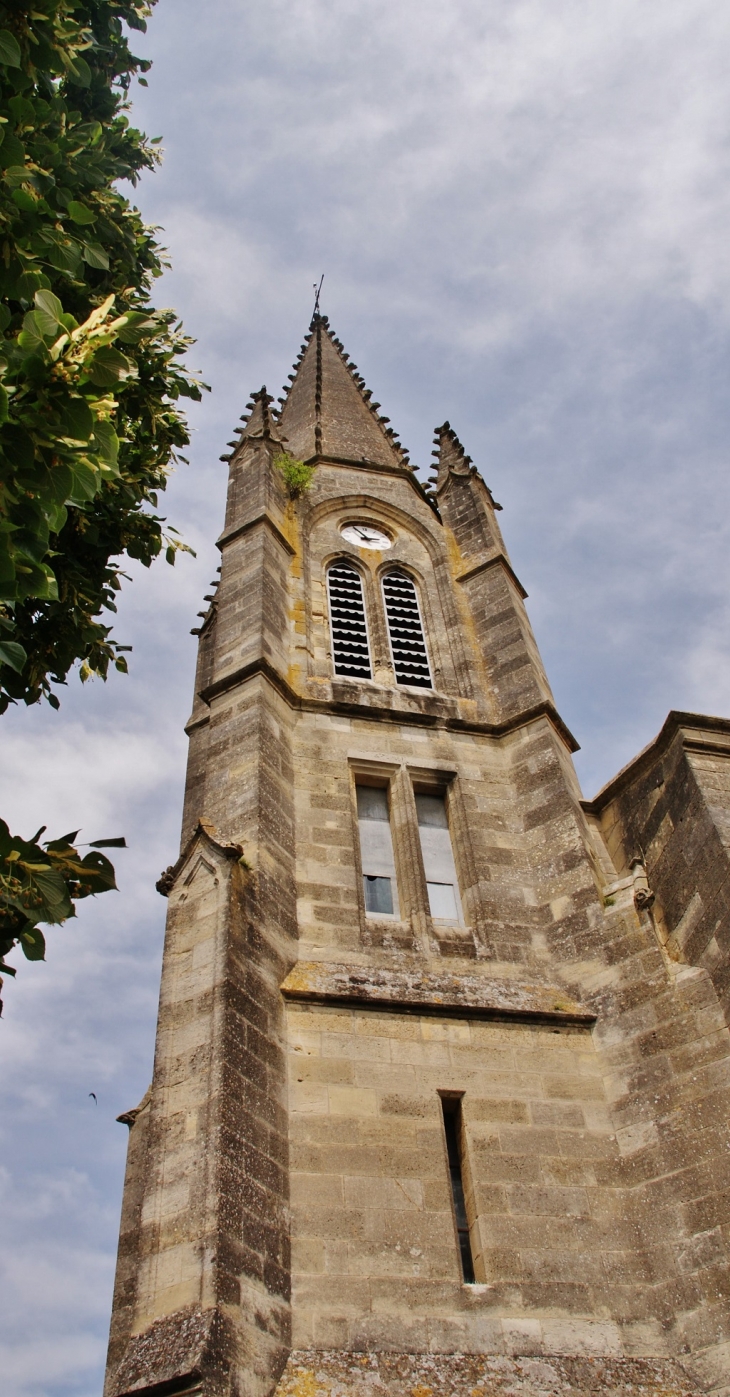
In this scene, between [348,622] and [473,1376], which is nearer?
[473,1376]

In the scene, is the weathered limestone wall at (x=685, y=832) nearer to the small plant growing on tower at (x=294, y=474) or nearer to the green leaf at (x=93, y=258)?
the green leaf at (x=93, y=258)

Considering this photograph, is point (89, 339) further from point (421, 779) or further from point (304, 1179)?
point (421, 779)

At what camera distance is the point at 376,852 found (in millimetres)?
11750

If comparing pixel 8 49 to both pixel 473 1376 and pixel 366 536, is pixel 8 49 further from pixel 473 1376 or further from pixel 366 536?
pixel 366 536

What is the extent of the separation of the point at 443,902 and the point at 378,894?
0.66m

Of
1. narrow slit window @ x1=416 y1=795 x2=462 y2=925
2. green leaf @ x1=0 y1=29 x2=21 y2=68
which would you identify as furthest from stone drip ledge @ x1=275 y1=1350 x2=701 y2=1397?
green leaf @ x1=0 y1=29 x2=21 y2=68

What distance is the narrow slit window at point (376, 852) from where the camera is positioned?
11227 millimetres

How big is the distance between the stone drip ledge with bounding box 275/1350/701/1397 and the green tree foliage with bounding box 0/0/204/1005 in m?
3.67

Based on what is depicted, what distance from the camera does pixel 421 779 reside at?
41.1 feet

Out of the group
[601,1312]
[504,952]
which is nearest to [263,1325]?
[601,1312]

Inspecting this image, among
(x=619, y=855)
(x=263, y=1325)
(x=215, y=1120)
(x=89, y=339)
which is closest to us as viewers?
(x=89, y=339)

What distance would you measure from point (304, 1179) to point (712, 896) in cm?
415

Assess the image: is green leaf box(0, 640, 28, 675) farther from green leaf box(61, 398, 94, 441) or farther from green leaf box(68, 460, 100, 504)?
green leaf box(61, 398, 94, 441)

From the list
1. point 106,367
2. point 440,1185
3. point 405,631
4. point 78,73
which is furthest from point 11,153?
point 405,631
